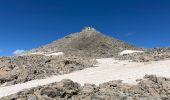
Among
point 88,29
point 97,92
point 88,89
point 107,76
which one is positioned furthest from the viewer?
point 88,29

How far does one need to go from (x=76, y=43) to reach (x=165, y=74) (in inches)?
1757

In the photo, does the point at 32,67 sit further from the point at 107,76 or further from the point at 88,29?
the point at 88,29

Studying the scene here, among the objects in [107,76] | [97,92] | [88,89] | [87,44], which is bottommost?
[97,92]

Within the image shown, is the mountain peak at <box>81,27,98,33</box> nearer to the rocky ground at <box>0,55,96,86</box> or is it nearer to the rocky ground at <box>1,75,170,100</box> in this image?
the rocky ground at <box>0,55,96,86</box>

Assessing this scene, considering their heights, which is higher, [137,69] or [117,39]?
[117,39]

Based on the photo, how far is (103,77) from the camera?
1267 inches

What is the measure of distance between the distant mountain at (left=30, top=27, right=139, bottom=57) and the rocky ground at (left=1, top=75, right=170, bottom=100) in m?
38.3

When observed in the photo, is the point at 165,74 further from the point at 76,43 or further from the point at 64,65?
the point at 76,43

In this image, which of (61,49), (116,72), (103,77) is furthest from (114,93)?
(61,49)

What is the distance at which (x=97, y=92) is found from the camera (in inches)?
963

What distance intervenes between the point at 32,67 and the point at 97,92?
1665 cm

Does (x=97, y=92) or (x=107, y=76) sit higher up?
(x=107, y=76)

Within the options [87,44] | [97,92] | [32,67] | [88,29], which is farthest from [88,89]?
[88,29]

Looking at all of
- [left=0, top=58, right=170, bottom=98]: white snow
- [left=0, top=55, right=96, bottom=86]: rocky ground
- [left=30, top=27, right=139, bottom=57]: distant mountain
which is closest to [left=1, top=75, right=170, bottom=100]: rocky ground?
[left=0, top=58, right=170, bottom=98]: white snow
